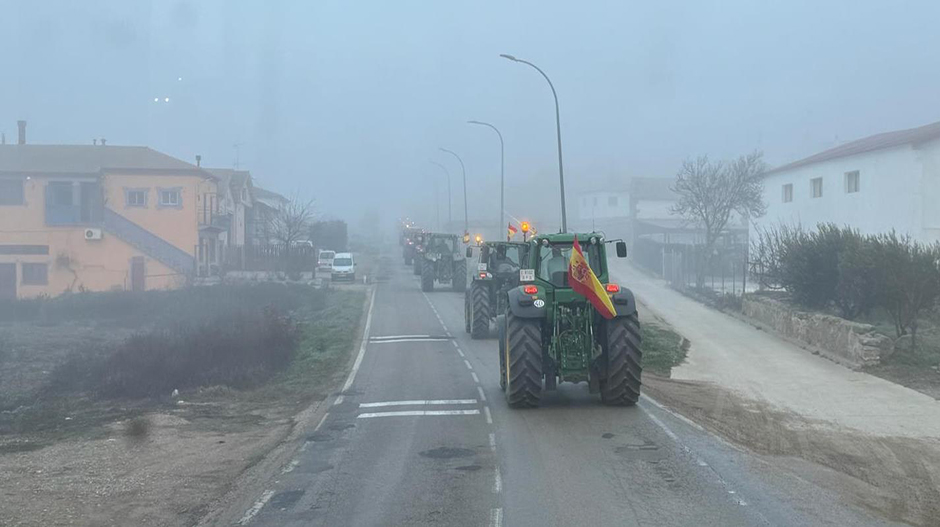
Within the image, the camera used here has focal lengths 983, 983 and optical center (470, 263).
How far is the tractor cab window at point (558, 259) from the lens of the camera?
57.3 feet

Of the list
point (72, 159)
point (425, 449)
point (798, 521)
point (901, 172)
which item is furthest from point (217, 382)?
point (72, 159)

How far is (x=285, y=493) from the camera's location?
10883 mm

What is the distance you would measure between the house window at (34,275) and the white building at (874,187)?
38576 millimetres

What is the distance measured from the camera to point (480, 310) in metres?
28.9

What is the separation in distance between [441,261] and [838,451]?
119ft

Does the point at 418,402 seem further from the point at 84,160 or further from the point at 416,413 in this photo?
the point at 84,160

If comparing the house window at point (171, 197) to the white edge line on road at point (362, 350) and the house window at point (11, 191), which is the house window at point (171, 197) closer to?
the house window at point (11, 191)

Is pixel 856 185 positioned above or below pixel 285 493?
above

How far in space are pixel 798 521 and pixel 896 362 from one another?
14.2m

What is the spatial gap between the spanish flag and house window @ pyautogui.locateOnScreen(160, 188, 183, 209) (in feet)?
144

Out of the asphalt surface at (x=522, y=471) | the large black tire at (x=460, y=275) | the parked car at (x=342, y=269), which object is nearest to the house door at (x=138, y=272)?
the parked car at (x=342, y=269)

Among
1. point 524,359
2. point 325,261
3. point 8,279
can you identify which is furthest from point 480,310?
point 325,261

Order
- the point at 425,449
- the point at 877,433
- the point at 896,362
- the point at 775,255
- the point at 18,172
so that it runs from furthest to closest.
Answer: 1. the point at 18,172
2. the point at 775,255
3. the point at 896,362
4. the point at 877,433
5. the point at 425,449

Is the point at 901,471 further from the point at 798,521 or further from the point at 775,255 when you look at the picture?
the point at 775,255
